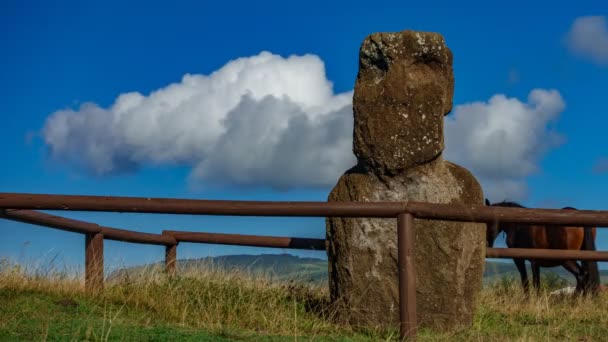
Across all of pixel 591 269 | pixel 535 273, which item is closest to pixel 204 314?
pixel 591 269

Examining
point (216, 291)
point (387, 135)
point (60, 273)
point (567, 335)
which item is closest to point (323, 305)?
point (216, 291)

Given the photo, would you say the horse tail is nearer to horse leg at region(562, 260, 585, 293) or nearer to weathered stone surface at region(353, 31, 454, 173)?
horse leg at region(562, 260, 585, 293)

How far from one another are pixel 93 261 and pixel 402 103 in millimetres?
3951

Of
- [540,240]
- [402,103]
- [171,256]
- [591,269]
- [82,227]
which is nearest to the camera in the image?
[402,103]

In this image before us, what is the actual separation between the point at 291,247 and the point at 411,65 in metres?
2.67

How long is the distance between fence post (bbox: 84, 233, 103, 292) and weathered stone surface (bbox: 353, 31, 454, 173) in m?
3.18

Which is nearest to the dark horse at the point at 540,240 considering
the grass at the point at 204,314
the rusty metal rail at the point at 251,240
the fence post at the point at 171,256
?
the grass at the point at 204,314

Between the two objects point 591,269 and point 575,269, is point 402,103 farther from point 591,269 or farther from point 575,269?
point 575,269

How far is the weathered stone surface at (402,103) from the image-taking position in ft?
25.7

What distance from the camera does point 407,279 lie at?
21.2 feet

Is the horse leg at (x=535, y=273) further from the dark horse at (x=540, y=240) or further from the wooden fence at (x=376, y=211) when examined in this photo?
the wooden fence at (x=376, y=211)

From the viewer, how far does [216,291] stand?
8.66m

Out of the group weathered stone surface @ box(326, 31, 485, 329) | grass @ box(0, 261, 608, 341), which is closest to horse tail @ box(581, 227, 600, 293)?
grass @ box(0, 261, 608, 341)

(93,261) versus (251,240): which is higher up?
(251,240)
